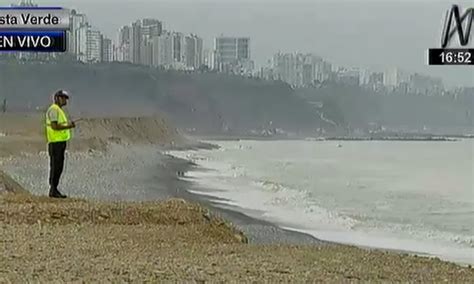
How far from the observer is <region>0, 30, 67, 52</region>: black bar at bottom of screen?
37.9 ft

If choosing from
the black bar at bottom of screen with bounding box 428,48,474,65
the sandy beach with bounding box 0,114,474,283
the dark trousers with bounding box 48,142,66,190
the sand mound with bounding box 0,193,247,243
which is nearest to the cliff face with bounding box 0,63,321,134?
the dark trousers with bounding box 48,142,66,190

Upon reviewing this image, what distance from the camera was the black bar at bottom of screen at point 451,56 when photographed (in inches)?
344

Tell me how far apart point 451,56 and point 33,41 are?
5402mm

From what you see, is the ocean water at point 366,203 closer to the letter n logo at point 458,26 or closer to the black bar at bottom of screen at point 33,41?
the letter n logo at point 458,26

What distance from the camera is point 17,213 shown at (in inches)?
423

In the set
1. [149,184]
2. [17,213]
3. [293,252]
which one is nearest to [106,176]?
[149,184]

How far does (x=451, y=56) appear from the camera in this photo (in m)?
8.90

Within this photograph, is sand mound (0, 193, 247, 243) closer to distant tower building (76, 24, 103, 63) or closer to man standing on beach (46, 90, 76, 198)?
man standing on beach (46, 90, 76, 198)

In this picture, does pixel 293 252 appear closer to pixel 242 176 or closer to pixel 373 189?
pixel 373 189

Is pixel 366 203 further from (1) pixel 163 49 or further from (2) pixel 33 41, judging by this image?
(2) pixel 33 41

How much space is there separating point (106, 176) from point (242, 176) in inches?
297

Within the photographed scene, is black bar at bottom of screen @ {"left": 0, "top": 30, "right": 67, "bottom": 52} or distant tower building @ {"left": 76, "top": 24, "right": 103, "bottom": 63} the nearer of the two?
black bar at bottom of screen @ {"left": 0, "top": 30, "right": 67, "bottom": 52}

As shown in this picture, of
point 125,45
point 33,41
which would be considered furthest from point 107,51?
point 33,41

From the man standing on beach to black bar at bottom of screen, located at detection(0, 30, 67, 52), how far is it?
829mm
